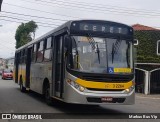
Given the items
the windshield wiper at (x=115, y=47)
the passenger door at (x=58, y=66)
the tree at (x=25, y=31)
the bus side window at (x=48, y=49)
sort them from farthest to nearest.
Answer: the tree at (x=25, y=31) → the bus side window at (x=48, y=49) → the passenger door at (x=58, y=66) → the windshield wiper at (x=115, y=47)

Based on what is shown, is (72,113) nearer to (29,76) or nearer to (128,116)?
(128,116)

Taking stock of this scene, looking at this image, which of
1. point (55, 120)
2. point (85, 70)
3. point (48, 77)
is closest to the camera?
point (55, 120)

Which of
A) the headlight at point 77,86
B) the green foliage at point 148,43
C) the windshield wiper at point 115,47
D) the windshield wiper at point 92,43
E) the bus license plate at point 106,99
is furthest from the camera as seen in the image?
the green foliage at point 148,43

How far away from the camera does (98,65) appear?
1326 cm

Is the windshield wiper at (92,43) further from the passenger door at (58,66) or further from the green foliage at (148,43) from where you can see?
the green foliage at (148,43)

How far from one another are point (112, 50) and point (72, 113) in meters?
2.69

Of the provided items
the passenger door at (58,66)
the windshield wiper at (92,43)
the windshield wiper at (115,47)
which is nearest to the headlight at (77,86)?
the passenger door at (58,66)

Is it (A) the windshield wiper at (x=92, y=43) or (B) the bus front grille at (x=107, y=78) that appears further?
(A) the windshield wiper at (x=92, y=43)

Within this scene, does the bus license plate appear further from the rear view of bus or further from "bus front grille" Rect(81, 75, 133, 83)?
"bus front grille" Rect(81, 75, 133, 83)

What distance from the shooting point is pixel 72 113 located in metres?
14.1

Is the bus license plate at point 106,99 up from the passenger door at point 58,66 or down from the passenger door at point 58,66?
down

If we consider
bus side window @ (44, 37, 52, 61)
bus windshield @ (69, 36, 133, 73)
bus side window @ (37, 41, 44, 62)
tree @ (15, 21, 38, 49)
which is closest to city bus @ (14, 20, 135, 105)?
bus windshield @ (69, 36, 133, 73)

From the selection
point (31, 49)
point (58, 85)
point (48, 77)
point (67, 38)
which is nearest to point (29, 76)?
point (31, 49)

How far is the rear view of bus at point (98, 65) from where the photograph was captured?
13.1 m
